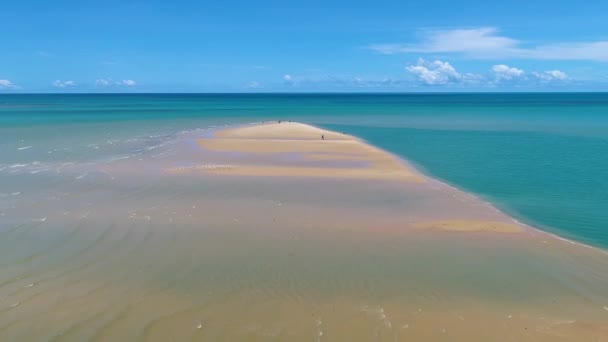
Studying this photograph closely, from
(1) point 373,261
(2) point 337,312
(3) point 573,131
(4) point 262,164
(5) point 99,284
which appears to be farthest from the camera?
(3) point 573,131

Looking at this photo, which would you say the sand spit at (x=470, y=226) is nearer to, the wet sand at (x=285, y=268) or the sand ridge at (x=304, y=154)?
the wet sand at (x=285, y=268)

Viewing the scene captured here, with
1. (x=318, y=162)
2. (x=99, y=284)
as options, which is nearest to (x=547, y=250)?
(x=99, y=284)

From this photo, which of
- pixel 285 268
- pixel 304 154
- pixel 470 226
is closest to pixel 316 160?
pixel 304 154

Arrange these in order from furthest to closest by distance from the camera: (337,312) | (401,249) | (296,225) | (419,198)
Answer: (419,198), (296,225), (401,249), (337,312)

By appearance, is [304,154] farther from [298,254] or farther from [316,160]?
[298,254]

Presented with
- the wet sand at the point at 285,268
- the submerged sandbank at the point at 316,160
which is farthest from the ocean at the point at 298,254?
the submerged sandbank at the point at 316,160

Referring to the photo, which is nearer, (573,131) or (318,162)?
(318,162)

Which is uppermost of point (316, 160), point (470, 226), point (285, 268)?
point (316, 160)

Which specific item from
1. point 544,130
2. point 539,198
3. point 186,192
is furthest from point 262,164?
point 544,130

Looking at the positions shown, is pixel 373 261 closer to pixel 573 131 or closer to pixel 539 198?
pixel 539 198
